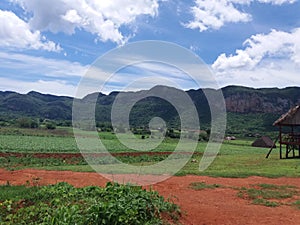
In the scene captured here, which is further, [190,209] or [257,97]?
[257,97]

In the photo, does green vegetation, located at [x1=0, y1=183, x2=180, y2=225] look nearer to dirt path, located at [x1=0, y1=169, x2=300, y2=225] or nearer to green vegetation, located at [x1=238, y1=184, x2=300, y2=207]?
dirt path, located at [x1=0, y1=169, x2=300, y2=225]

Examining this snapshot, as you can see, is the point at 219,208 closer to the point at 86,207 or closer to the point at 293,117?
the point at 86,207

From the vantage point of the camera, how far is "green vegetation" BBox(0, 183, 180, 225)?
20.1ft

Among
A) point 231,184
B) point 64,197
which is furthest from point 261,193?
point 64,197

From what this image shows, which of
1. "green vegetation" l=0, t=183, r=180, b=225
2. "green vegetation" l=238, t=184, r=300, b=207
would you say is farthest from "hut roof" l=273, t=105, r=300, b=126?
"green vegetation" l=0, t=183, r=180, b=225

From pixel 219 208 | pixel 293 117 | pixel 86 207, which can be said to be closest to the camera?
pixel 86 207

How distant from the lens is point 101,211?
615 centimetres

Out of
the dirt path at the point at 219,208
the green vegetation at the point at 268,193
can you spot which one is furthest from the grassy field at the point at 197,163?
the dirt path at the point at 219,208

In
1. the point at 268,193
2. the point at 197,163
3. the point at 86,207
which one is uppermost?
the point at 86,207

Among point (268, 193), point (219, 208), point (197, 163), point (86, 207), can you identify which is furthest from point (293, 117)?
point (86, 207)

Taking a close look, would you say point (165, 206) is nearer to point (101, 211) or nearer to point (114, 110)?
point (101, 211)

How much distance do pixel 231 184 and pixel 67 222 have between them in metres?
8.57

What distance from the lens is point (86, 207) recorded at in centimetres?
686

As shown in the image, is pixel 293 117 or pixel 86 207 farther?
pixel 293 117
